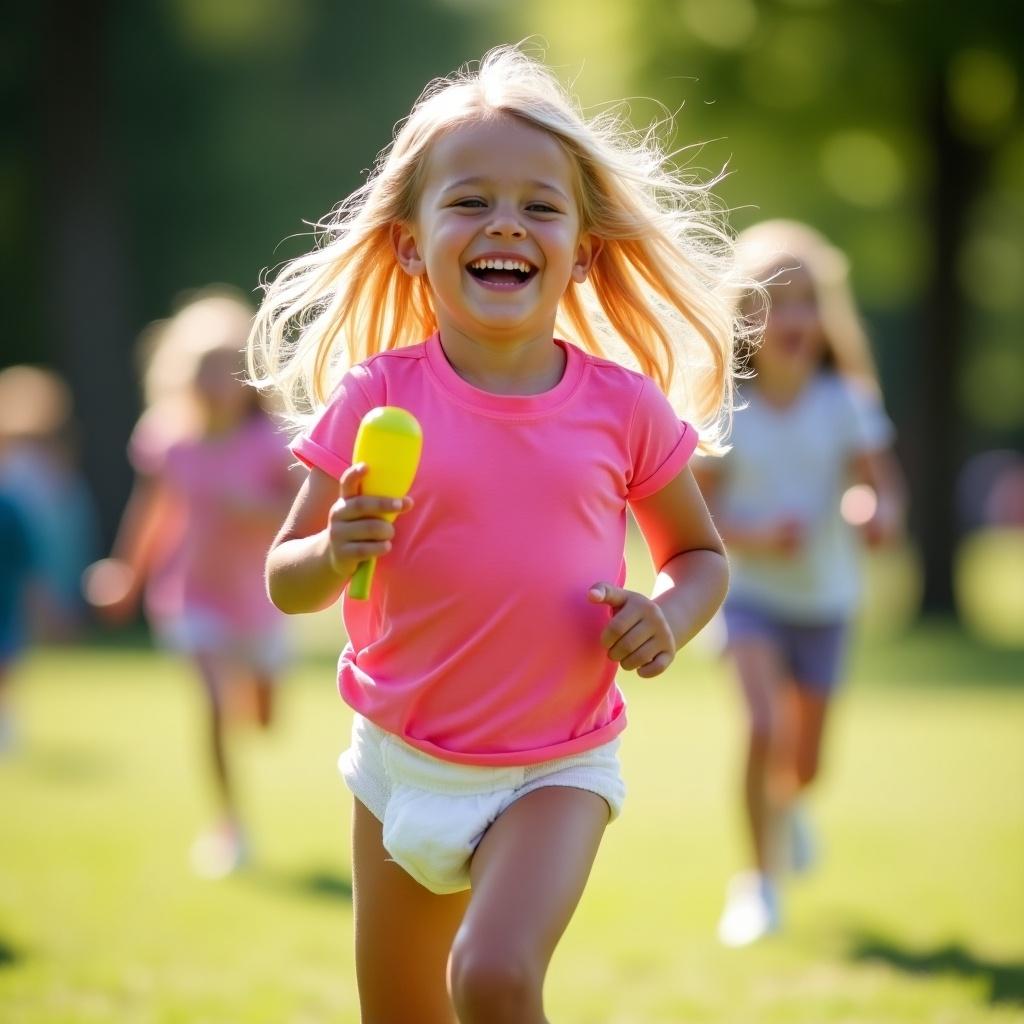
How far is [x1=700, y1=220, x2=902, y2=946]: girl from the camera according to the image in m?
6.45

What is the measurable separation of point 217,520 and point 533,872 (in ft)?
16.6

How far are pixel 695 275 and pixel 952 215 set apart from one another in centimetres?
1659

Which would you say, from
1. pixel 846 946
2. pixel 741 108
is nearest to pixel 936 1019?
pixel 846 946

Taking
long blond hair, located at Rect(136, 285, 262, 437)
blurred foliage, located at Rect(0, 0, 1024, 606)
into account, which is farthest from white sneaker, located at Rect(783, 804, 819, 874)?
blurred foliage, located at Rect(0, 0, 1024, 606)

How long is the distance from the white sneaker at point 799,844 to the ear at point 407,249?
12.4 feet

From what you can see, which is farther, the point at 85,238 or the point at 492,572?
the point at 85,238

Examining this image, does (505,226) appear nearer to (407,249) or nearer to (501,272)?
(501,272)

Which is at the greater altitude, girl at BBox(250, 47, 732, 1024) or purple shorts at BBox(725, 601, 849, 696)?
girl at BBox(250, 47, 732, 1024)

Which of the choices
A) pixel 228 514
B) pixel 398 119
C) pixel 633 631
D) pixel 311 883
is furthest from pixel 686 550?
pixel 398 119

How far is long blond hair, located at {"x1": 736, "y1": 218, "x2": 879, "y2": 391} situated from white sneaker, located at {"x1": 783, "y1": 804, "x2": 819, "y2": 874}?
1.84 m

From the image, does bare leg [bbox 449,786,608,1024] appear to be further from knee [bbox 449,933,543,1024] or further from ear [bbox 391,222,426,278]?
ear [bbox 391,222,426,278]

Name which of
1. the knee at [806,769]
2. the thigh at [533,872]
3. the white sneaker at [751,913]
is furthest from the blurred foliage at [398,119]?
the thigh at [533,872]

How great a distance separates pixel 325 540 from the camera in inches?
127

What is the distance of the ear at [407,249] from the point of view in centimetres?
373
